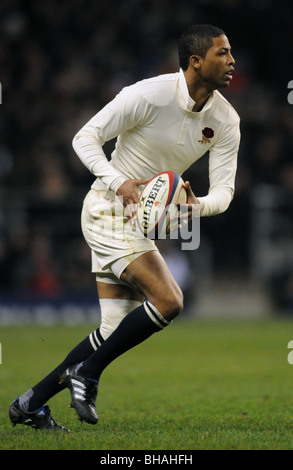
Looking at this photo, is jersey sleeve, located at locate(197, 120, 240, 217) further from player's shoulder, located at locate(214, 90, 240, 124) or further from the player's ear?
the player's ear

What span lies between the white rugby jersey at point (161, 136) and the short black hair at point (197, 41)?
0.40 feet

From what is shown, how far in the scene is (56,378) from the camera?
5.12 m

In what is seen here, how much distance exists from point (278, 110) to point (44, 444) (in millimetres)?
12568

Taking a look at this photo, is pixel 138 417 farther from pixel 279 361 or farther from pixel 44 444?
pixel 279 361

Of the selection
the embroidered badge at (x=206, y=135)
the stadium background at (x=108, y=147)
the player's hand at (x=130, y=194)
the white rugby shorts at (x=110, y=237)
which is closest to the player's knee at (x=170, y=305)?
the white rugby shorts at (x=110, y=237)

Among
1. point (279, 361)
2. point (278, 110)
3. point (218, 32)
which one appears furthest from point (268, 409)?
point (278, 110)

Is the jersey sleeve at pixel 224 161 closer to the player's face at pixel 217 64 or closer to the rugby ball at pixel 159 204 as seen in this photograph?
the player's face at pixel 217 64

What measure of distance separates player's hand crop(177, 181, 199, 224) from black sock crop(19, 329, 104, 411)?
937 mm

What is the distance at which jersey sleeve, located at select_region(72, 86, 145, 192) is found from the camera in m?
4.93

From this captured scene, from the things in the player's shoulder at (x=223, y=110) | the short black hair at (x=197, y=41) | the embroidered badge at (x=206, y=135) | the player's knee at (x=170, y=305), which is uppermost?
the short black hair at (x=197, y=41)

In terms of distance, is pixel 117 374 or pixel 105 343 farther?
pixel 117 374

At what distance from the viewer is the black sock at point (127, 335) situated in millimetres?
4727

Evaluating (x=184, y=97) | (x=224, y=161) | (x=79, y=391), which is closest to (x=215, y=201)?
(x=224, y=161)

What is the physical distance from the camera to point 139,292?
498cm
